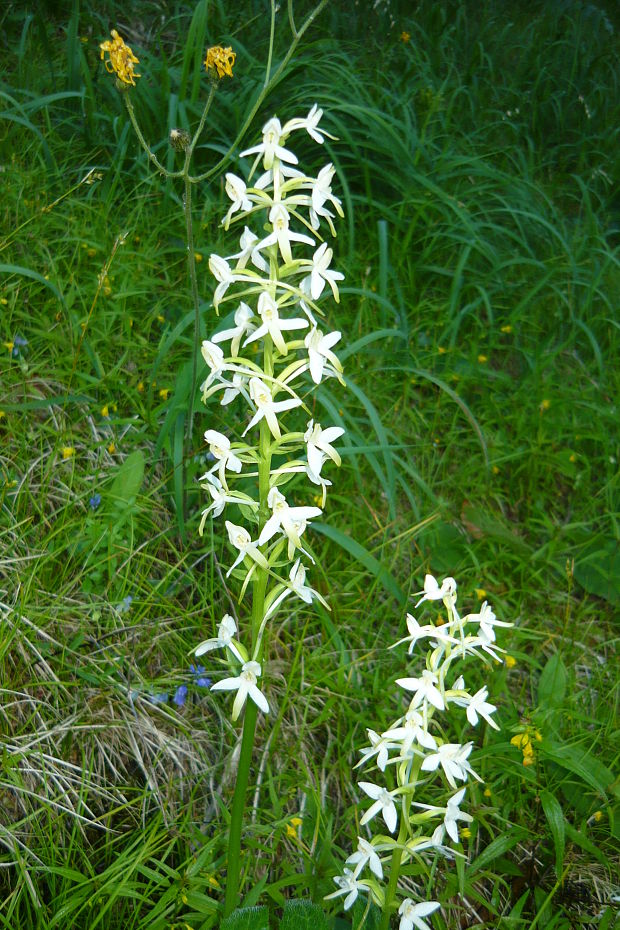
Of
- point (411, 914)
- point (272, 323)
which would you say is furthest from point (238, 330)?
point (411, 914)

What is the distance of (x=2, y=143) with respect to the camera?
3.24 m

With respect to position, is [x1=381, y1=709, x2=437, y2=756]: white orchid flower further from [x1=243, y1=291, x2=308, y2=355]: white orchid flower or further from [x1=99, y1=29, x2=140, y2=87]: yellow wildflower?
[x1=99, y1=29, x2=140, y2=87]: yellow wildflower

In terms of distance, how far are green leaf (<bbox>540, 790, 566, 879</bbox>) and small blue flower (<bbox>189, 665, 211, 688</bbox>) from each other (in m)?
0.81

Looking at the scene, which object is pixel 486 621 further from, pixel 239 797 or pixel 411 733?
pixel 239 797

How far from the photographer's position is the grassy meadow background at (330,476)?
1.90 metres

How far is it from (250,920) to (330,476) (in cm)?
142

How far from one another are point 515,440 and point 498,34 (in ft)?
10.8

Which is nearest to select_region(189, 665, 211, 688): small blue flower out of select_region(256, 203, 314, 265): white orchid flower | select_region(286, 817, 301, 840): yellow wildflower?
select_region(286, 817, 301, 840): yellow wildflower

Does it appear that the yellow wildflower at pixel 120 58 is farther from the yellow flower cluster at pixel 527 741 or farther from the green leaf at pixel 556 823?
the green leaf at pixel 556 823

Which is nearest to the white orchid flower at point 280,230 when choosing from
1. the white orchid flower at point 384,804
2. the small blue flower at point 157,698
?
the white orchid flower at point 384,804

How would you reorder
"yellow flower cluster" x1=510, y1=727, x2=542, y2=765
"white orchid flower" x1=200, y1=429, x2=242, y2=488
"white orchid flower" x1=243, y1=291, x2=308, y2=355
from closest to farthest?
"white orchid flower" x1=243, y1=291, x2=308, y2=355
"white orchid flower" x1=200, y1=429, x2=242, y2=488
"yellow flower cluster" x1=510, y1=727, x2=542, y2=765

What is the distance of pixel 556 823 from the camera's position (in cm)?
187

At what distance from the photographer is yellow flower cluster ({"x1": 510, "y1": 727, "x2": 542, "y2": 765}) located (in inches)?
76.7

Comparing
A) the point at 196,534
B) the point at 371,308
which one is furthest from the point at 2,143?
the point at 196,534
